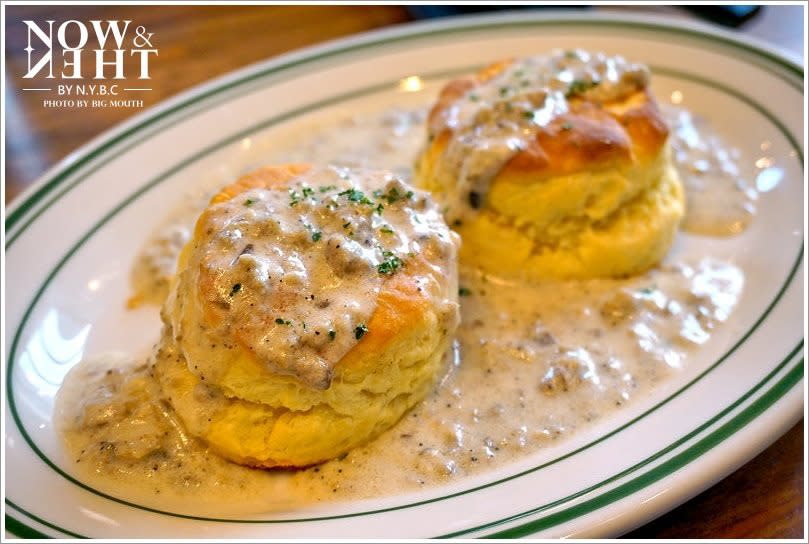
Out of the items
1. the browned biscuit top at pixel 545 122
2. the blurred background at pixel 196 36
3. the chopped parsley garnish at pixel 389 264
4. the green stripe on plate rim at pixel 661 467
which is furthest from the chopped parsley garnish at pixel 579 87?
the blurred background at pixel 196 36

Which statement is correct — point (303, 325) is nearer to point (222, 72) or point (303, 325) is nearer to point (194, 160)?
point (194, 160)

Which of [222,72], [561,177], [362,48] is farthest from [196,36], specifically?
[561,177]

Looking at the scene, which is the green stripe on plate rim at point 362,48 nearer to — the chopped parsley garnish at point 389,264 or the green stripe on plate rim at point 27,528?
the green stripe on plate rim at point 27,528

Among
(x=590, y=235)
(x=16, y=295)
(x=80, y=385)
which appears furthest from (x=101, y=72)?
(x=590, y=235)

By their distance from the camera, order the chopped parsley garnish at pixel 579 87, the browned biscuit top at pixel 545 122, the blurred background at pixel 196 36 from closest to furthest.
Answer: the browned biscuit top at pixel 545 122 < the chopped parsley garnish at pixel 579 87 < the blurred background at pixel 196 36

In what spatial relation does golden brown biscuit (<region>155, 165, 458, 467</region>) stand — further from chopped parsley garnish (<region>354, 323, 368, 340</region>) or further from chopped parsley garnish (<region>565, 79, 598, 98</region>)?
chopped parsley garnish (<region>565, 79, 598, 98</region>)

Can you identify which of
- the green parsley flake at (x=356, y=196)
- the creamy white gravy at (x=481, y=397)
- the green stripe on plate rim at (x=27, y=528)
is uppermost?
the green parsley flake at (x=356, y=196)
